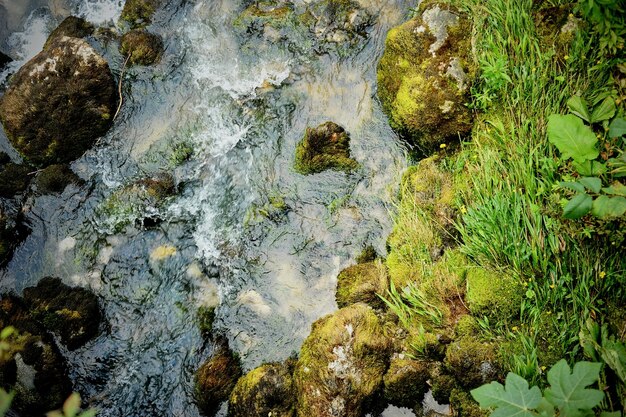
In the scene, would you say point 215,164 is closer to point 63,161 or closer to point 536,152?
point 63,161

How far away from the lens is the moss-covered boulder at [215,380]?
459 cm

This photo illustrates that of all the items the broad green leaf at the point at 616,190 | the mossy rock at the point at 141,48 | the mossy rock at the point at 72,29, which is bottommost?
the broad green leaf at the point at 616,190

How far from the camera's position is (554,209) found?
3754mm

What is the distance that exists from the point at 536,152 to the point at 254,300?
11.3 ft

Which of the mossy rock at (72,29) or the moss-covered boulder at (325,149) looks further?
the mossy rock at (72,29)

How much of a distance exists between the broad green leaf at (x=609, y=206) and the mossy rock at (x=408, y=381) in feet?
6.77

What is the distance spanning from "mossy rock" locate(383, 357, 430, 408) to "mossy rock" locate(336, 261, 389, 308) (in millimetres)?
715

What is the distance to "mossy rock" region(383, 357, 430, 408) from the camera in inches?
162

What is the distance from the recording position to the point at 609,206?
315cm

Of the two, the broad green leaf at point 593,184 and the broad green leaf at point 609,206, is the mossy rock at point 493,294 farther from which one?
the broad green leaf at point 593,184

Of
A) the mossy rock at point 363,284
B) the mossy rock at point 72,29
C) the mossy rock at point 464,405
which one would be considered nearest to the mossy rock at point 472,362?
the mossy rock at point 464,405

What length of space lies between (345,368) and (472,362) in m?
1.19

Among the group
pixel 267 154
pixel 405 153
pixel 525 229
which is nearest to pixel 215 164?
pixel 267 154

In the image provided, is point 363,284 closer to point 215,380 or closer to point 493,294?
point 493,294
